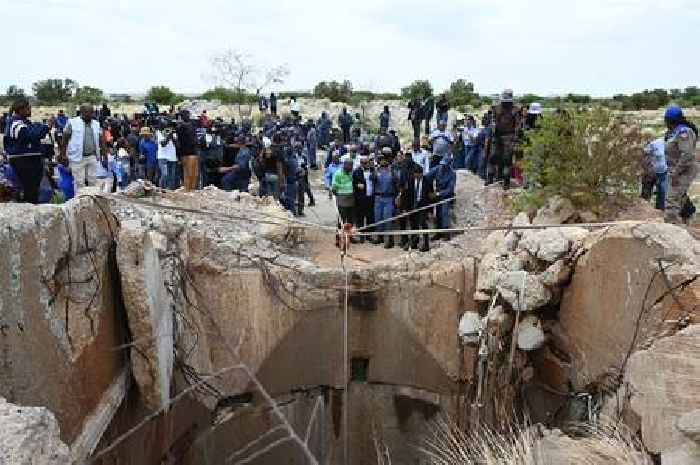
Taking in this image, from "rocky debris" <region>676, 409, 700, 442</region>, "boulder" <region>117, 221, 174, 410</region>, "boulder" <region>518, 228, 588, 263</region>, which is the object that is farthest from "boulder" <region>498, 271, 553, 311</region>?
"boulder" <region>117, 221, 174, 410</region>

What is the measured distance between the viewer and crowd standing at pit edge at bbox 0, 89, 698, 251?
293 inches

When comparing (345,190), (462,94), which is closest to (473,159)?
(345,190)

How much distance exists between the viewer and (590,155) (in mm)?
8219

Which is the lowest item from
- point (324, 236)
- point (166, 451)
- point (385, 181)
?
point (166, 451)

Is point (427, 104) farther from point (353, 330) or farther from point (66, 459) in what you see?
point (66, 459)

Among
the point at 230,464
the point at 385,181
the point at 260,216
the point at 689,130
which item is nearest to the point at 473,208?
the point at 385,181

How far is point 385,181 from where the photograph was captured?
10.6 m

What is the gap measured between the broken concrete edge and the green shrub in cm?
494

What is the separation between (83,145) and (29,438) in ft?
20.0

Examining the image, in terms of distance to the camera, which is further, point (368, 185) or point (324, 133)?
point (324, 133)

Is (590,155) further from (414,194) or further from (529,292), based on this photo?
(414,194)

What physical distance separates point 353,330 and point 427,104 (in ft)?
45.6

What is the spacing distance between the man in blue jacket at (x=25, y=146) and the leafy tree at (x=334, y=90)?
1314 inches

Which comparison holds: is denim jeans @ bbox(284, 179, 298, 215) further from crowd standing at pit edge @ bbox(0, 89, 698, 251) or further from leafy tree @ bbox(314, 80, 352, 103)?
leafy tree @ bbox(314, 80, 352, 103)
